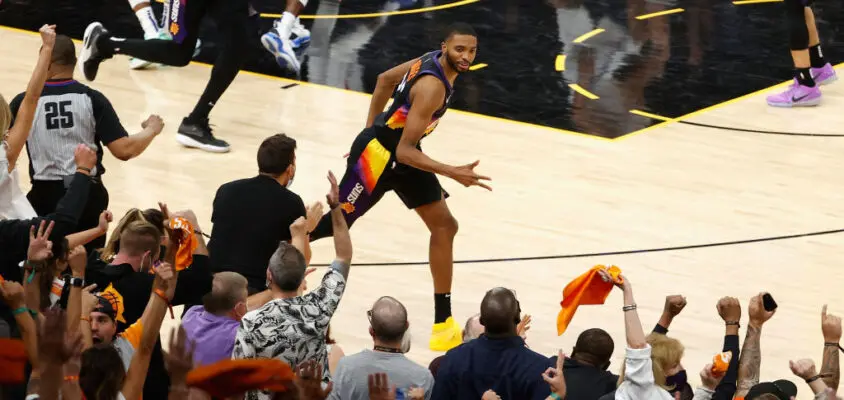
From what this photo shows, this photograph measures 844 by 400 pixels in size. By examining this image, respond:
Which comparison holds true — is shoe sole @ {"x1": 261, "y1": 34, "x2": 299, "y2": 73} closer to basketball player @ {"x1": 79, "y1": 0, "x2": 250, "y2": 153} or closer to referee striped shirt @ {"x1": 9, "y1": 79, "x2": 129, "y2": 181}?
basketball player @ {"x1": 79, "y1": 0, "x2": 250, "y2": 153}

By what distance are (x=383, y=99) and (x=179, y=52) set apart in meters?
3.36

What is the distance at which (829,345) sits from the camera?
6.05 metres

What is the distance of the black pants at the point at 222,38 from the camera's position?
10.6 metres

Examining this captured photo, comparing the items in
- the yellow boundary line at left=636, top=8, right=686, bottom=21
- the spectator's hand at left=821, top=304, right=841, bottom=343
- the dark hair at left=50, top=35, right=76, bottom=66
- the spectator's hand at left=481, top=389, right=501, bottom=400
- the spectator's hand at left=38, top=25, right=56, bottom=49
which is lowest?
the yellow boundary line at left=636, top=8, right=686, bottom=21

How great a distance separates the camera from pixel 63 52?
24.9ft

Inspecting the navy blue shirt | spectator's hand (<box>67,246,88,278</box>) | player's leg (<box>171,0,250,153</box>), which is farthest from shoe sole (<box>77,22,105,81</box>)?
the navy blue shirt

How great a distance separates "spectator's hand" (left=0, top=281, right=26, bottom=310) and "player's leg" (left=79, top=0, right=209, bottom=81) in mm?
6326

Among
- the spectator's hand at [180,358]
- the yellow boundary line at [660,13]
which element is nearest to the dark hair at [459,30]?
the spectator's hand at [180,358]

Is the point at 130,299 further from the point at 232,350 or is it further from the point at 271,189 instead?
the point at 271,189

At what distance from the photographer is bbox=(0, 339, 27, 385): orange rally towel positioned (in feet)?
13.1

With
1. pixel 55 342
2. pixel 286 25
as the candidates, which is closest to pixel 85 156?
pixel 55 342

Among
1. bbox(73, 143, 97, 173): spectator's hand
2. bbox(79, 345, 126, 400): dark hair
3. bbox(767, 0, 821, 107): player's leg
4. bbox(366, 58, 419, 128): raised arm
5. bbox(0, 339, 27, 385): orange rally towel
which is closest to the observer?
bbox(0, 339, 27, 385): orange rally towel

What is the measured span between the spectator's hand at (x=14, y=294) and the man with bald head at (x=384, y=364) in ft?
4.39

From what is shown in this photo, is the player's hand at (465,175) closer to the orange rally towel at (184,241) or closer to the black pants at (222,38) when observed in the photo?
the orange rally towel at (184,241)
